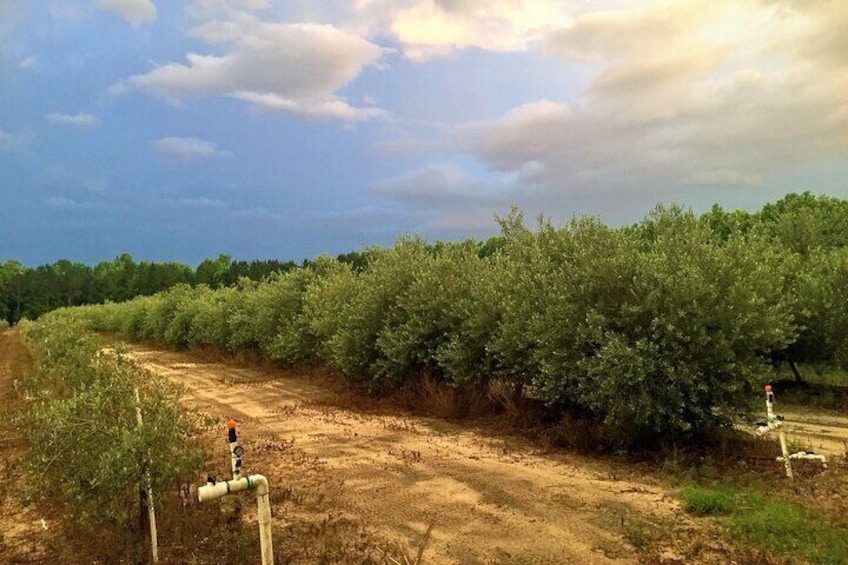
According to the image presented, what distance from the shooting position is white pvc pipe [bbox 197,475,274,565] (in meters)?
5.29

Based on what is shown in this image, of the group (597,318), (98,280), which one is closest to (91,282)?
(98,280)

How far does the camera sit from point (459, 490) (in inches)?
340

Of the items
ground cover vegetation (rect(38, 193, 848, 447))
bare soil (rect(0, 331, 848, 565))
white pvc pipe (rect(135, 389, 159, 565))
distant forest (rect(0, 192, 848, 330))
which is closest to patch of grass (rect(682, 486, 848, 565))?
bare soil (rect(0, 331, 848, 565))

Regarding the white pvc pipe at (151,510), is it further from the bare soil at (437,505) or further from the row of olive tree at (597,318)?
the row of olive tree at (597,318)

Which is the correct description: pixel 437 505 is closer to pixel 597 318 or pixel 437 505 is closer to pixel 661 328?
pixel 597 318

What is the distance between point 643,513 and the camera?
7496 millimetres

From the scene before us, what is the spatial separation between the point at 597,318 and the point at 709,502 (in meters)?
3.69

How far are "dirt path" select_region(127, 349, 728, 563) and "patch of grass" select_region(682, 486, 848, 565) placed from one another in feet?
1.40

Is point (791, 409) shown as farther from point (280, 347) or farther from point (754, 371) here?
point (280, 347)

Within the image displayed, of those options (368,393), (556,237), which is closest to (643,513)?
(556,237)

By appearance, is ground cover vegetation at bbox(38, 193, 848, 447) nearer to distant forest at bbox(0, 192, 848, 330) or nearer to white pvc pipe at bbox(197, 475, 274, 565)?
white pvc pipe at bbox(197, 475, 274, 565)

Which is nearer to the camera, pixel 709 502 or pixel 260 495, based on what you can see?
pixel 260 495

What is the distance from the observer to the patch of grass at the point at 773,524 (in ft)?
20.3

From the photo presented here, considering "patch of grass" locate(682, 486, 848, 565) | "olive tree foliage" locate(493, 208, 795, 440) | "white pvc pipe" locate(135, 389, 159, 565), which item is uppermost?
"olive tree foliage" locate(493, 208, 795, 440)
